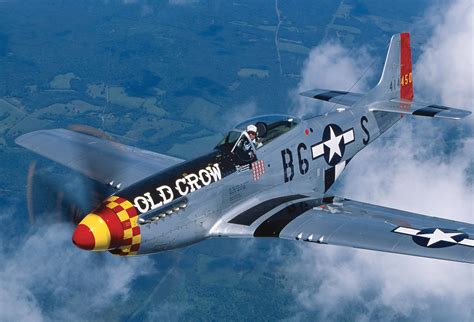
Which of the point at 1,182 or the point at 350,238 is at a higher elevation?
the point at 350,238

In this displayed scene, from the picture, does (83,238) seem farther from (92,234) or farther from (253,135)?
(253,135)

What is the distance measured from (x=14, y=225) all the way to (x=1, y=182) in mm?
9692

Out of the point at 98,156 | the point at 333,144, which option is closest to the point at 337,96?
the point at 333,144

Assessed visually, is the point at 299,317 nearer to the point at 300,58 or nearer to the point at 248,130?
the point at 300,58

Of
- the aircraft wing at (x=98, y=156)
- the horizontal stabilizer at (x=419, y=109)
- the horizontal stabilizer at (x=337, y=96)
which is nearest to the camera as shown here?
the aircraft wing at (x=98, y=156)

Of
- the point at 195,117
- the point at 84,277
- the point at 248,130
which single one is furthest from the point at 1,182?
the point at 248,130

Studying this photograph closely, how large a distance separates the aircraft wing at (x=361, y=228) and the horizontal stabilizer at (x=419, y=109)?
Result: 6.23 m

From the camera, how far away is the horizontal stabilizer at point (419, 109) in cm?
2116

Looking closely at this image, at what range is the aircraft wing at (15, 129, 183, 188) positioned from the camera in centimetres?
1884

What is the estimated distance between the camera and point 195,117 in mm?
150125

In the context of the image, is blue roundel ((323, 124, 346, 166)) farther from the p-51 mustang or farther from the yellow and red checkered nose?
the yellow and red checkered nose

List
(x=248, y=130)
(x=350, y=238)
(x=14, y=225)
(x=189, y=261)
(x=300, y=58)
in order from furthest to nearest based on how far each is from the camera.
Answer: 1. (x=300, y=58)
2. (x=14, y=225)
3. (x=189, y=261)
4. (x=248, y=130)
5. (x=350, y=238)

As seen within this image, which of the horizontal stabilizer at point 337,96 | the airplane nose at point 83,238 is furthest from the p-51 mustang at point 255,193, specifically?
the horizontal stabilizer at point 337,96

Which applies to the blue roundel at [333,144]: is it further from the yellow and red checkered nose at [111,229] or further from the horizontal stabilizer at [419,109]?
the yellow and red checkered nose at [111,229]
